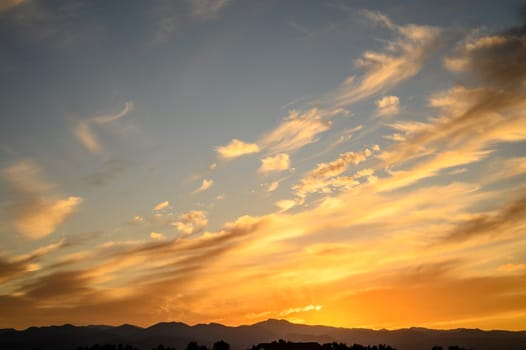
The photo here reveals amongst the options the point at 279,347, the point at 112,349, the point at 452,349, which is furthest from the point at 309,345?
the point at 112,349

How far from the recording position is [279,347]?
339 ft

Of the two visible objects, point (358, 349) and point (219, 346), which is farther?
point (358, 349)

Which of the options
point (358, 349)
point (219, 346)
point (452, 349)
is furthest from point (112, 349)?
point (452, 349)

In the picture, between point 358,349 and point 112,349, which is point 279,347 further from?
point 112,349

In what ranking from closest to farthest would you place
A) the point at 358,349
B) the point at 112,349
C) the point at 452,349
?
→ the point at 112,349, the point at 358,349, the point at 452,349

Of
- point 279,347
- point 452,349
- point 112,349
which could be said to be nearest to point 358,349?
point 279,347

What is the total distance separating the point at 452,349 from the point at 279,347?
141ft

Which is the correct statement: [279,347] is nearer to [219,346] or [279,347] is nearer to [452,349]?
[219,346]

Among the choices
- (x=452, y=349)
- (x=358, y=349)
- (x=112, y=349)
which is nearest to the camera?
(x=112, y=349)

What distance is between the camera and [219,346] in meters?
93.9

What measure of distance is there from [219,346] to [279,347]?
16.1m

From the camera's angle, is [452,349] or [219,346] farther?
[452,349]

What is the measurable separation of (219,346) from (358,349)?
104 feet

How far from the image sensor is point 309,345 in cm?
10531
